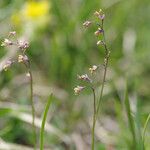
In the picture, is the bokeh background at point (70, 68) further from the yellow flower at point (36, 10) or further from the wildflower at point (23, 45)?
the wildflower at point (23, 45)

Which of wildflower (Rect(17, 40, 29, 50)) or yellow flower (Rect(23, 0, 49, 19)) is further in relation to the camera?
yellow flower (Rect(23, 0, 49, 19))

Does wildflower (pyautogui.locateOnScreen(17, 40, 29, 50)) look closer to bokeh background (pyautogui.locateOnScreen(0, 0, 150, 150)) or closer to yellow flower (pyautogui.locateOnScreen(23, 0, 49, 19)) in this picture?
bokeh background (pyautogui.locateOnScreen(0, 0, 150, 150))

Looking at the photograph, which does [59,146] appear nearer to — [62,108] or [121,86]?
[62,108]

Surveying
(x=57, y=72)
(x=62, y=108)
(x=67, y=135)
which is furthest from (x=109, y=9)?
(x=67, y=135)

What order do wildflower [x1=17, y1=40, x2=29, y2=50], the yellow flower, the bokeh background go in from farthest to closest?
the yellow flower → the bokeh background → wildflower [x1=17, y1=40, x2=29, y2=50]

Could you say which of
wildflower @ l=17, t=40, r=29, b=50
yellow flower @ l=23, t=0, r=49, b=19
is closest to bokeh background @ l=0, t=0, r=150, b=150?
yellow flower @ l=23, t=0, r=49, b=19

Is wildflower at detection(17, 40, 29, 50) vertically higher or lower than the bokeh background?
lower

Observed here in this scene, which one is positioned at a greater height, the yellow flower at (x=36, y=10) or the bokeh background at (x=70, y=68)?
the yellow flower at (x=36, y=10)

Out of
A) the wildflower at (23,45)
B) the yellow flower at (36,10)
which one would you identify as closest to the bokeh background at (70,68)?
the yellow flower at (36,10)
